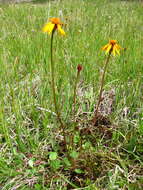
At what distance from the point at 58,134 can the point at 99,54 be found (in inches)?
39.6

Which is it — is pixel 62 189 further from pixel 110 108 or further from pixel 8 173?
pixel 110 108

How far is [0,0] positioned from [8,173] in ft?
12.8

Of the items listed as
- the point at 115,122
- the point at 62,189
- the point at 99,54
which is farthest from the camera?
the point at 99,54

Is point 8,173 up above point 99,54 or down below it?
below

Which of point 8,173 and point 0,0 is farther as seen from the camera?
point 0,0

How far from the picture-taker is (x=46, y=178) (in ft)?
2.78

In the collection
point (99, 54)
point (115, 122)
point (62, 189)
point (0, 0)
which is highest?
point (0, 0)

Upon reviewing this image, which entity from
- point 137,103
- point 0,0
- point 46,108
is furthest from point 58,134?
point 0,0

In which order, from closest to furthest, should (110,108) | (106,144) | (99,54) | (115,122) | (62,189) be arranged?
(62,189)
(106,144)
(115,122)
(110,108)
(99,54)

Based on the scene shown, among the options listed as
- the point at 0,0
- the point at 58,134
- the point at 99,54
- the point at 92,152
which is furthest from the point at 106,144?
the point at 0,0

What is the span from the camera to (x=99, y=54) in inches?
71.3

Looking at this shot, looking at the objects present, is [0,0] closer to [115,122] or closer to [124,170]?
[115,122]

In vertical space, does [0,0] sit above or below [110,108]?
above

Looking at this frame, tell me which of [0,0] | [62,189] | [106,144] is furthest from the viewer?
[0,0]
